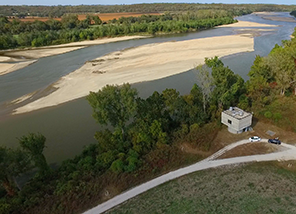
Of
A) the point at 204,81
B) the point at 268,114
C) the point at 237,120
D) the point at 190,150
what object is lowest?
the point at 190,150

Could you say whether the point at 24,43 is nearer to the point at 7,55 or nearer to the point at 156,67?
the point at 7,55

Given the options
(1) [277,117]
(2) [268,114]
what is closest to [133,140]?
(2) [268,114]

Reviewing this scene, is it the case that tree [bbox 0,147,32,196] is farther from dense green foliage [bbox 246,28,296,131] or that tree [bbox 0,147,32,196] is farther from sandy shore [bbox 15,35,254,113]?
dense green foliage [bbox 246,28,296,131]

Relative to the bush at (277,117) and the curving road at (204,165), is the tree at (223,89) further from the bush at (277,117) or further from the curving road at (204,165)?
the curving road at (204,165)

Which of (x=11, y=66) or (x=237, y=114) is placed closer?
(x=237, y=114)

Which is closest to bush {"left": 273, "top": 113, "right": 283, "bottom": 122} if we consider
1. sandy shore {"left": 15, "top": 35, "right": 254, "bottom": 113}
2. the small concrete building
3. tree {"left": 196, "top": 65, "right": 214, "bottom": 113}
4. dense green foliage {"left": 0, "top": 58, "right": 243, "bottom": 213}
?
the small concrete building

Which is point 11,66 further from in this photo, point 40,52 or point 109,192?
point 109,192

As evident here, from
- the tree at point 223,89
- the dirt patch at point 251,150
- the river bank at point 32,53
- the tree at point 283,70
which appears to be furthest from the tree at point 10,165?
the river bank at point 32,53
